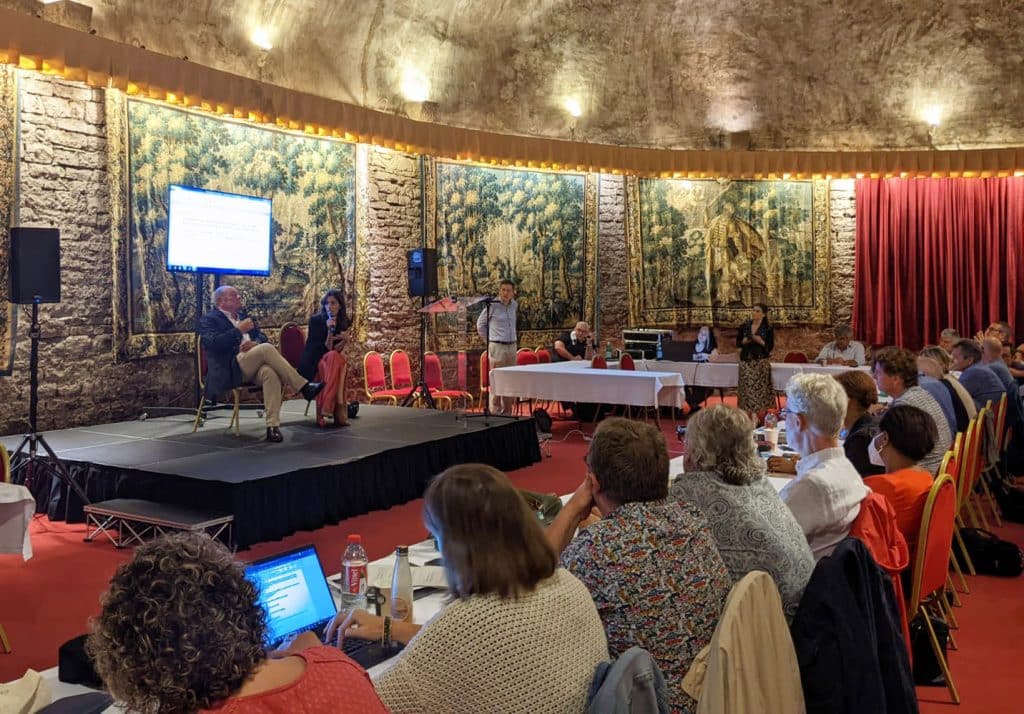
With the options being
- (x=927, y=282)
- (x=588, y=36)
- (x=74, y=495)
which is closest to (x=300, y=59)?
(x=588, y=36)

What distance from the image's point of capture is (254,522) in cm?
541

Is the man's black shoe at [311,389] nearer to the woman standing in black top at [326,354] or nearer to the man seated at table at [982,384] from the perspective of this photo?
the woman standing in black top at [326,354]

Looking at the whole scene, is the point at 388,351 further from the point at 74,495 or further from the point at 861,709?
the point at 861,709

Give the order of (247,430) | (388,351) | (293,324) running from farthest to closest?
1. (388,351)
2. (293,324)
3. (247,430)

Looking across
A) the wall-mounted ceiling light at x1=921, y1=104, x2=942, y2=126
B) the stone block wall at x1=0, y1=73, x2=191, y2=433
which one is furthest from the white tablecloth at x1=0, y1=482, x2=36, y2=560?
the wall-mounted ceiling light at x1=921, y1=104, x2=942, y2=126

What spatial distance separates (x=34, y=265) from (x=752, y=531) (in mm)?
5421

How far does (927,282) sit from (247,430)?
9950 millimetres

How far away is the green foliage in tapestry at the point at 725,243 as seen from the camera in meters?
13.3

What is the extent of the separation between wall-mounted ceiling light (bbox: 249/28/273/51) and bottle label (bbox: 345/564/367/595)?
27.7 feet

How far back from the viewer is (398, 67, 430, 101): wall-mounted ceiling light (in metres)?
11.4

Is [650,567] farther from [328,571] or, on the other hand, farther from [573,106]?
[573,106]

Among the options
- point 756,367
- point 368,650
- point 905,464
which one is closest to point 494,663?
point 368,650

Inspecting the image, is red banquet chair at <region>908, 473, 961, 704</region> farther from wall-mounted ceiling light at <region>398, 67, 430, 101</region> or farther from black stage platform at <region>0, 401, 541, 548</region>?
wall-mounted ceiling light at <region>398, 67, 430, 101</region>

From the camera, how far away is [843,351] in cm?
961
